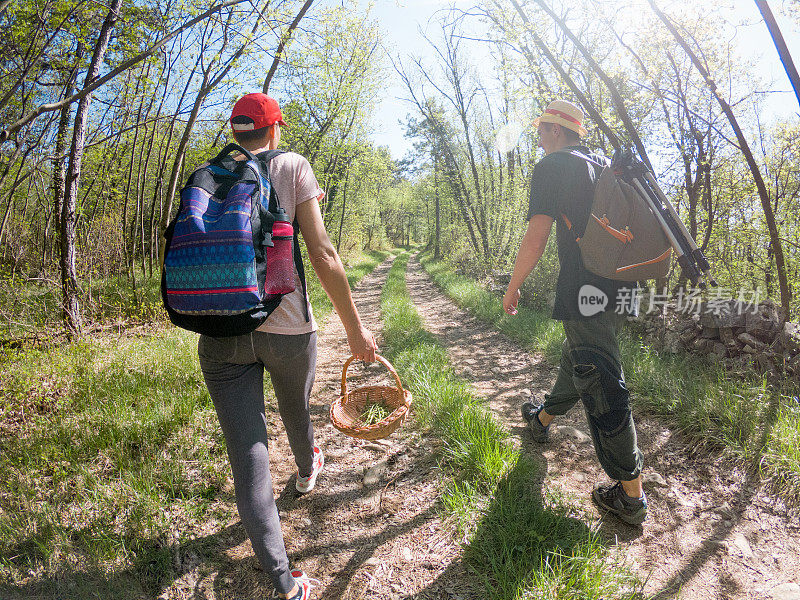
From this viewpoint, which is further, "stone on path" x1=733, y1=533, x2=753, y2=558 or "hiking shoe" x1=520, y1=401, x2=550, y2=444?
"hiking shoe" x1=520, y1=401, x2=550, y2=444

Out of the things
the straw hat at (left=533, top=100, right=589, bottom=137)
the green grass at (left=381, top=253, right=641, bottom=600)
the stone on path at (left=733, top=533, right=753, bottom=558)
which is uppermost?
the straw hat at (left=533, top=100, right=589, bottom=137)

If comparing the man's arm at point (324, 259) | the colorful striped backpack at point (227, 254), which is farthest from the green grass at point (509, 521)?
the colorful striped backpack at point (227, 254)

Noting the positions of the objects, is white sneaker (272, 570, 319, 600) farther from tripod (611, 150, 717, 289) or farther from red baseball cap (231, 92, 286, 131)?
tripod (611, 150, 717, 289)

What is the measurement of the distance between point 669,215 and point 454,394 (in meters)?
2.02

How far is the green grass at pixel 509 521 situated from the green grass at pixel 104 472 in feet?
4.73

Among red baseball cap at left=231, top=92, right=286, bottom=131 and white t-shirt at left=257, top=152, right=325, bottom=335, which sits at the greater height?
red baseball cap at left=231, top=92, right=286, bottom=131

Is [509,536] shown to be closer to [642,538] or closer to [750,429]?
[642,538]

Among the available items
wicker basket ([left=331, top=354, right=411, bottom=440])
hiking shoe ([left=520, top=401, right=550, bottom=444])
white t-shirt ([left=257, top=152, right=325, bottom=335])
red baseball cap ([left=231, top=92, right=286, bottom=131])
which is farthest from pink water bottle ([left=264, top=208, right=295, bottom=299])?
hiking shoe ([left=520, top=401, right=550, bottom=444])

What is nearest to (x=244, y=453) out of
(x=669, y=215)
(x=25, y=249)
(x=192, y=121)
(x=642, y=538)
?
(x=642, y=538)

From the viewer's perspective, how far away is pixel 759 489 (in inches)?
97.0

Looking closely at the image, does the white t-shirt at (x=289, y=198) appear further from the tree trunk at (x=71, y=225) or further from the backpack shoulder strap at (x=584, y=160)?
the tree trunk at (x=71, y=225)

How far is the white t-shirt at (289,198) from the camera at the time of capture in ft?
5.50

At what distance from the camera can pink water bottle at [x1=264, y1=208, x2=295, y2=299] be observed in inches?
60.7

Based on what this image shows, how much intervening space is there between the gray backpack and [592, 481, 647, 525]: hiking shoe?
123 centimetres
